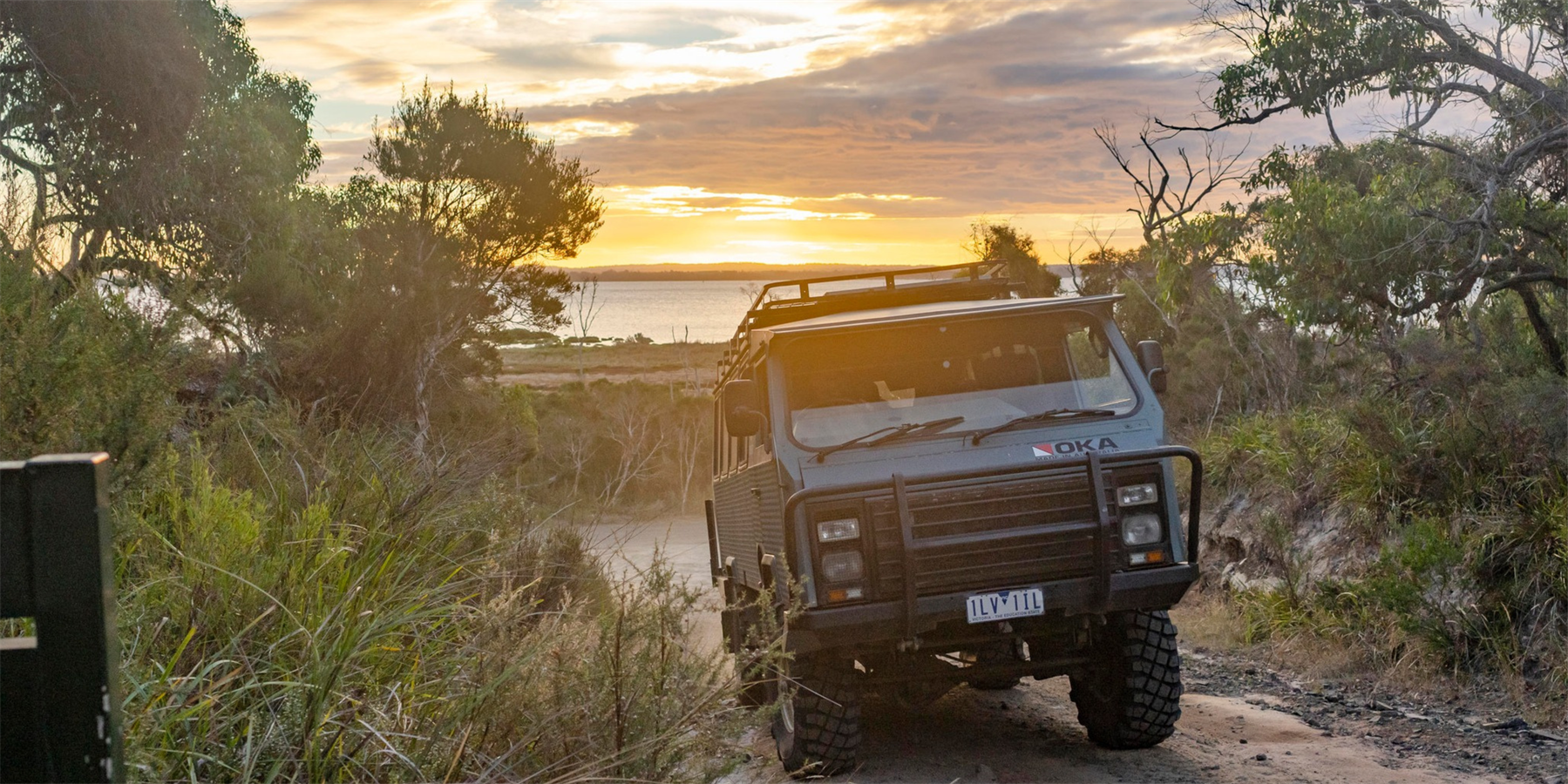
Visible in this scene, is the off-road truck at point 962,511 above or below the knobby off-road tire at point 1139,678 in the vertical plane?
above

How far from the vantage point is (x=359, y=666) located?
411 cm

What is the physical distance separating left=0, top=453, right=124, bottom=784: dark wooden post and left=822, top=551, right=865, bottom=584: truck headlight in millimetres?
4758

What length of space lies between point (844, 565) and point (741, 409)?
1028 millimetres

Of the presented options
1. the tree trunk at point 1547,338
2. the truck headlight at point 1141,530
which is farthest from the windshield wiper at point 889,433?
the tree trunk at point 1547,338

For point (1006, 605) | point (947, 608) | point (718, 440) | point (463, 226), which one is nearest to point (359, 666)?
point (947, 608)

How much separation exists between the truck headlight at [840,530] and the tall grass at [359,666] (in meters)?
1.35

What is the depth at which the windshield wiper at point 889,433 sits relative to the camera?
6.64 meters

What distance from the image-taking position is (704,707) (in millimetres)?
4090

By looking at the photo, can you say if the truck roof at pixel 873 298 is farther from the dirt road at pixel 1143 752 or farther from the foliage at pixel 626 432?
the foliage at pixel 626 432

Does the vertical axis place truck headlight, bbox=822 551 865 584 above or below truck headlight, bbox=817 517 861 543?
below

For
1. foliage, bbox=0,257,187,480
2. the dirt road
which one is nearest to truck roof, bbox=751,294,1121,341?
the dirt road

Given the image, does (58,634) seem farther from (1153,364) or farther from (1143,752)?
(1143,752)

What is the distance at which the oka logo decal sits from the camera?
6.55 m

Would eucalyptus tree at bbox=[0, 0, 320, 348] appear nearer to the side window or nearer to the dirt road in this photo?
the side window
